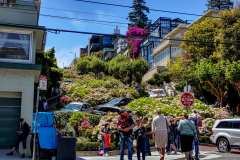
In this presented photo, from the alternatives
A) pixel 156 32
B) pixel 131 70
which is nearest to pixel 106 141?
pixel 131 70

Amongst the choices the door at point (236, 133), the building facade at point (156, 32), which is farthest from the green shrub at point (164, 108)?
the building facade at point (156, 32)

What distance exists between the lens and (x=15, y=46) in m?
22.9

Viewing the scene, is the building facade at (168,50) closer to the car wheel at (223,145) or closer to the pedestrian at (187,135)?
the car wheel at (223,145)

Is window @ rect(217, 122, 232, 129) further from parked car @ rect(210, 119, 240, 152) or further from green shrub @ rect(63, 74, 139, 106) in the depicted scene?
green shrub @ rect(63, 74, 139, 106)

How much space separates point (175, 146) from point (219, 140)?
3560 mm

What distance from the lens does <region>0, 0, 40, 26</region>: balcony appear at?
2354cm

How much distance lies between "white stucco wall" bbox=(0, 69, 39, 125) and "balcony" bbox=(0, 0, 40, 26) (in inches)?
109

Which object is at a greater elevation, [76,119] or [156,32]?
[156,32]

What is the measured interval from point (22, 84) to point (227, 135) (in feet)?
33.6

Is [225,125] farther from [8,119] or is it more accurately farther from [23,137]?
[8,119]

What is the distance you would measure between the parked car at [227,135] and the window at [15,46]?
10063 mm

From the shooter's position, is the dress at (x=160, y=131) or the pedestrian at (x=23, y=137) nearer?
the dress at (x=160, y=131)

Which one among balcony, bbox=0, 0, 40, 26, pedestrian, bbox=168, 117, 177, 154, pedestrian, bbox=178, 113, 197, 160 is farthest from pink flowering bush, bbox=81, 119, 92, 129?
pedestrian, bbox=178, 113, 197, 160

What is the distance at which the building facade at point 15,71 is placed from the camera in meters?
21.9
